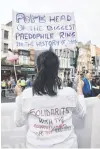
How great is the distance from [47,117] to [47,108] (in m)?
0.04

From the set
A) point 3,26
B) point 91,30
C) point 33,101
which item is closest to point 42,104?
point 33,101

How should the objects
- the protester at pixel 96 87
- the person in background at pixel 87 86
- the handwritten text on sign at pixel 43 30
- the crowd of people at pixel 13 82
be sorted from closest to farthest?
1. the handwritten text on sign at pixel 43 30
2. the crowd of people at pixel 13 82
3. the person in background at pixel 87 86
4. the protester at pixel 96 87

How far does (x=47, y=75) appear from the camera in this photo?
113 cm

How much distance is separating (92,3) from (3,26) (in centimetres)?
65

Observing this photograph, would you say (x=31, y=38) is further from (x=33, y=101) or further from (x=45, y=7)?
(x=33, y=101)

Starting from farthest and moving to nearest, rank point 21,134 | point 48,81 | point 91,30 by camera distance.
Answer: point 91,30, point 21,134, point 48,81

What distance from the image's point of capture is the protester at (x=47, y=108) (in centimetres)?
113

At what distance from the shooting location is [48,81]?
1130 mm

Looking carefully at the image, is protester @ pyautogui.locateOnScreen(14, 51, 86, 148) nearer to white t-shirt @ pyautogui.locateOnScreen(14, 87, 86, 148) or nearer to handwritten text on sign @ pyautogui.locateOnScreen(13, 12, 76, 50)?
white t-shirt @ pyautogui.locateOnScreen(14, 87, 86, 148)

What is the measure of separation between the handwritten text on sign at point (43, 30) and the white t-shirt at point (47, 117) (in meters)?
0.53

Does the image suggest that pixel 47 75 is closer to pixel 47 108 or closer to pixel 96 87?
pixel 47 108

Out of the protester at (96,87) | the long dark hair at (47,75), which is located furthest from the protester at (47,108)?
the protester at (96,87)

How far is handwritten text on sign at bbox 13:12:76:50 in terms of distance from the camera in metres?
1.58

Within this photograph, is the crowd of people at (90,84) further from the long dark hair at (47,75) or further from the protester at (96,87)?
the long dark hair at (47,75)
